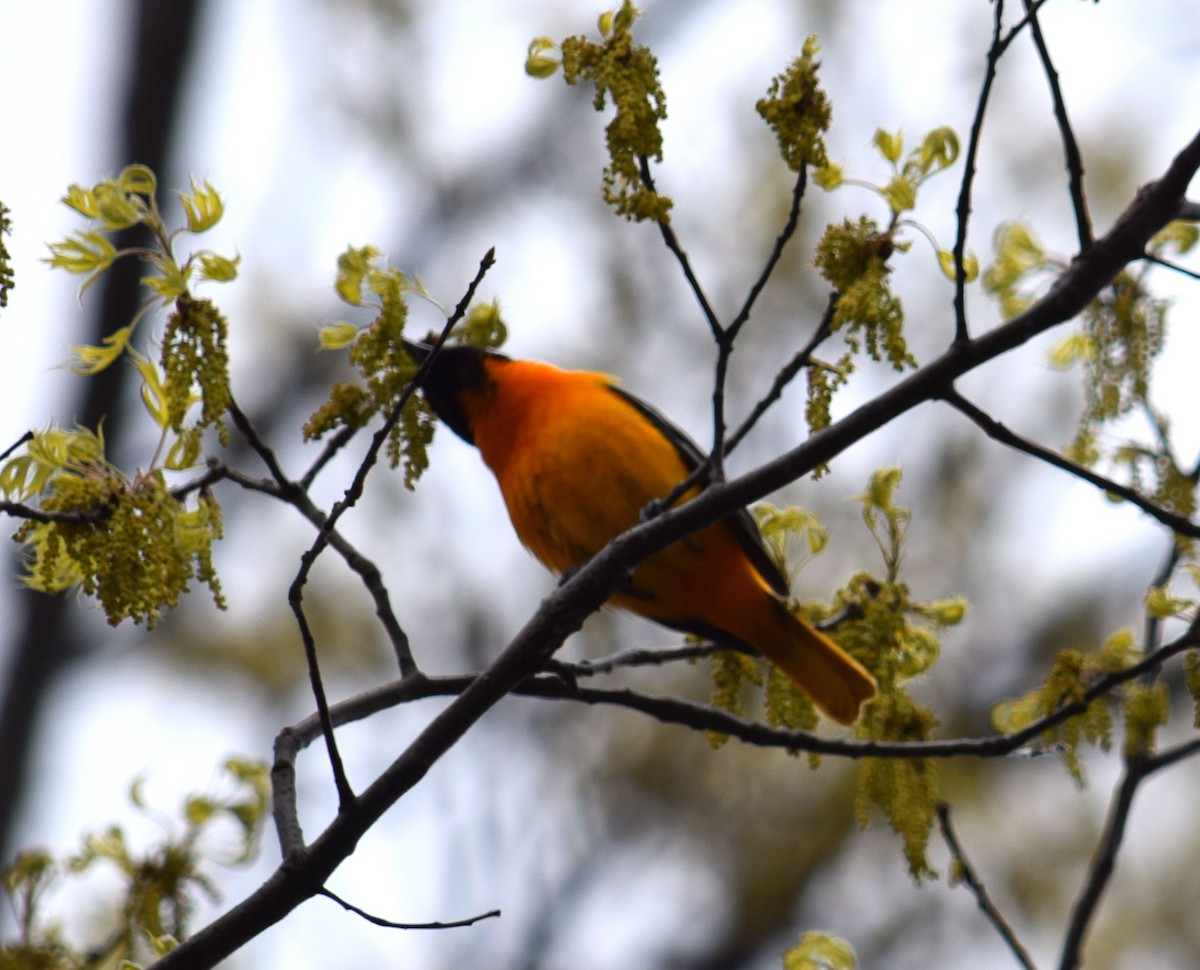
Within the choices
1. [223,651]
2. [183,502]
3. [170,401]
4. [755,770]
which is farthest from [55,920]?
[755,770]

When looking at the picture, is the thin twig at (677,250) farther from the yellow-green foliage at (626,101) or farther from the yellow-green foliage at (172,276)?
the yellow-green foliage at (172,276)

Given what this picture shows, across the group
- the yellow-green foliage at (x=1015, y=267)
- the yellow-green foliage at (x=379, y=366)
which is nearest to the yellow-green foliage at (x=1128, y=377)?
the yellow-green foliage at (x=1015, y=267)

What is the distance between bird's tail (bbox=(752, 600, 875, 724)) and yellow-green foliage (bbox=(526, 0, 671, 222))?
1.92 metres

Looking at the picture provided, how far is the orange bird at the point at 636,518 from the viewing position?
4000mm

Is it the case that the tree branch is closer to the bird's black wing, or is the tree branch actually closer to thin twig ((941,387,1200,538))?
thin twig ((941,387,1200,538))

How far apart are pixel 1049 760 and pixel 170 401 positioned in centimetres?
780

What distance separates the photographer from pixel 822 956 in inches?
127

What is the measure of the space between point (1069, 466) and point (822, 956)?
4.54 feet

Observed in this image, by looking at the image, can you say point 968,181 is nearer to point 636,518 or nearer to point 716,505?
point 716,505

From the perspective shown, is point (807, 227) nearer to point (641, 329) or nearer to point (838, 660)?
point (641, 329)

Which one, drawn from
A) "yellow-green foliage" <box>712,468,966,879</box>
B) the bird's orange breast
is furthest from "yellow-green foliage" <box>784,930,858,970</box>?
the bird's orange breast

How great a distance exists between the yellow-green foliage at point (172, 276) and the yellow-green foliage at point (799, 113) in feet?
3.53

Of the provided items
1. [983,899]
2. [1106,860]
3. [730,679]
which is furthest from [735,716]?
[1106,860]

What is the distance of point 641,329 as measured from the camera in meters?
9.86
